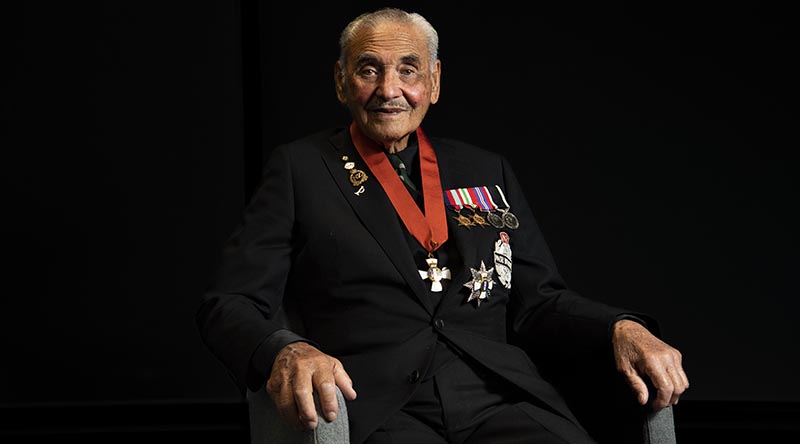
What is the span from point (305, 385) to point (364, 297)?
45 centimetres

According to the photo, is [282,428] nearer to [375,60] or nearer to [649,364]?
[649,364]

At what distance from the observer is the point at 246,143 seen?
419cm

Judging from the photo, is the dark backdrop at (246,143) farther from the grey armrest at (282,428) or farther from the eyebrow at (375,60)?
the grey armrest at (282,428)

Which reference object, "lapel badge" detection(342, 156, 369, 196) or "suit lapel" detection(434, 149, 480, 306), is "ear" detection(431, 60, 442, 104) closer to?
"suit lapel" detection(434, 149, 480, 306)

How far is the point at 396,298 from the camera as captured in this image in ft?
7.04

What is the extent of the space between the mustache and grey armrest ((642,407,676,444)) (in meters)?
0.80

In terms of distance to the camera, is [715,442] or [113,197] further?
[113,197]

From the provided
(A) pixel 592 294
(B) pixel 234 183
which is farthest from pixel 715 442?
(B) pixel 234 183

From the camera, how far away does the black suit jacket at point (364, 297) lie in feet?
6.81

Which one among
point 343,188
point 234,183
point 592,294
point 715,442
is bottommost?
point 715,442

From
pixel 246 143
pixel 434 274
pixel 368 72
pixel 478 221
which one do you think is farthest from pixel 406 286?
pixel 246 143

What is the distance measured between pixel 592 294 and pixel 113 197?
1.84m

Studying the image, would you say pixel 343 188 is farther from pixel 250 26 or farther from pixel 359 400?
pixel 250 26

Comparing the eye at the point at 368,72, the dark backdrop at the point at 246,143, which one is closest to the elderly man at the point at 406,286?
the eye at the point at 368,72
